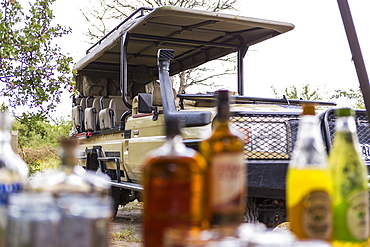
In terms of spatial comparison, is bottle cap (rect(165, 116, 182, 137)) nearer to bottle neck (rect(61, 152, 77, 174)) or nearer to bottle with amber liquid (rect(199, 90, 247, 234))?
bottle with amber liquid (rect(199, 90, 247, 234))

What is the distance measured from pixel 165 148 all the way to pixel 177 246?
0.71ft

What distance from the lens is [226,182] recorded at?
1.04 m

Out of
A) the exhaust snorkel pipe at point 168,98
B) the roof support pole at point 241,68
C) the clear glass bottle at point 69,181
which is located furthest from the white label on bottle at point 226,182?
the roof support pole at point 241,68

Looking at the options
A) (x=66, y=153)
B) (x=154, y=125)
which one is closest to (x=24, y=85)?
(x=154, y=125)

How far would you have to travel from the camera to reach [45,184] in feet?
3.22

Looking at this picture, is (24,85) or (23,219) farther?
(24,85)

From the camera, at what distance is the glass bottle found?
3.56 feet

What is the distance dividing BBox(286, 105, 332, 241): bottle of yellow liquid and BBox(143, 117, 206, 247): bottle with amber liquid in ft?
0.70

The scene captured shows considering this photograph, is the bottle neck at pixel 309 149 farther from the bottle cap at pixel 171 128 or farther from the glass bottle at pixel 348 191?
the bottle cap at pixel 171 128

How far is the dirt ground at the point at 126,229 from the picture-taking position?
5.78m

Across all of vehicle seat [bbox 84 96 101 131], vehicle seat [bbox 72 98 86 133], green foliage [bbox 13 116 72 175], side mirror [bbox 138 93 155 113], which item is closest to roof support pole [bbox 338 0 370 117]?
side mirror [bbox 138 93 155 113]

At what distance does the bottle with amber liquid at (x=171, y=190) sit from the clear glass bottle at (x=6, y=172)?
0.33m

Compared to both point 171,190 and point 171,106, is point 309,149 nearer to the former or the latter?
point 171,190

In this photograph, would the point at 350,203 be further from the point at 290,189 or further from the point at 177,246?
the point at 177,246
